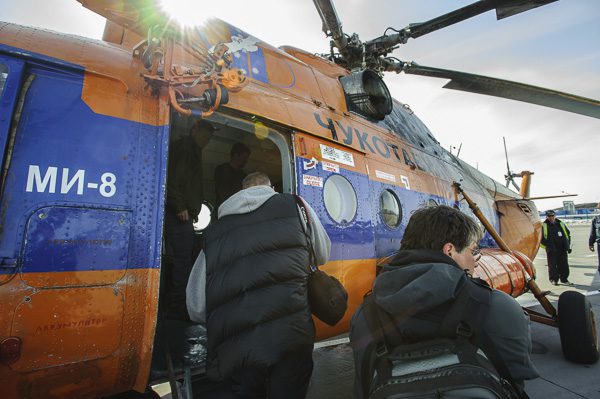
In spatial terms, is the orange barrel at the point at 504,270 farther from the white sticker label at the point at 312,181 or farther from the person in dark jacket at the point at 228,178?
the person in dark jacket at the point at 228,178

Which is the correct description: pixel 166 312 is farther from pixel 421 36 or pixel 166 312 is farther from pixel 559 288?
pixel 559 288

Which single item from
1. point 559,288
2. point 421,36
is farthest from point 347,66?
point 559,288

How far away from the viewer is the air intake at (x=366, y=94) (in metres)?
4.42

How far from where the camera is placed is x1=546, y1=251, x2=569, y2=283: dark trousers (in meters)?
9.34

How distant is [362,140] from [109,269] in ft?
10.2

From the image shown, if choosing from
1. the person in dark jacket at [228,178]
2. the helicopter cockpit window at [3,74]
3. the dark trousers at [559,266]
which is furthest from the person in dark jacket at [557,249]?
the helicopter cockpit window at [3,74]

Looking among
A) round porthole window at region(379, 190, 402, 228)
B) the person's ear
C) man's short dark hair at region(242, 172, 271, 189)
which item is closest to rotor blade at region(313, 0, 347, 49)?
round porthole window at region(379, 190, 402, 228)

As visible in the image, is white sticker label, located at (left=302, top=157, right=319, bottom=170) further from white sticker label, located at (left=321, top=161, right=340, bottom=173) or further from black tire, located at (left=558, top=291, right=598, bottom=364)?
black tire, located at (left=558, top=291, right=598, bottom=364)

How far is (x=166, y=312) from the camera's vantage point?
8.89ft

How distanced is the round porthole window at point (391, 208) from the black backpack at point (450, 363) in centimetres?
284

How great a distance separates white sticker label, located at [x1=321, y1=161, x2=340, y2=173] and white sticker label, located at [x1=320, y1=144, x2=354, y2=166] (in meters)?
0.05

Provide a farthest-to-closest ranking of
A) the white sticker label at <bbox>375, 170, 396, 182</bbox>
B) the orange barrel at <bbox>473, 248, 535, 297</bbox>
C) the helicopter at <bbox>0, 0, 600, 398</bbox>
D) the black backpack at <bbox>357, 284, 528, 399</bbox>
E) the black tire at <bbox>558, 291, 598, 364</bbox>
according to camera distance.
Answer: the orange barrel at <bbox>473, 248, 535, 297</bbox> → the white sticker label at <bbox>375, 170, 396, 182</bbox> → the black tire at <bbox>558, 291, 598, 364</bbox> → the helicopter at <bbox>0, 0, 600, 398</bbox> → the black backpack at <bbox>357, 284, 528, 399</bbox>

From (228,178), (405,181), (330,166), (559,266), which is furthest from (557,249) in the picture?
(228,178)

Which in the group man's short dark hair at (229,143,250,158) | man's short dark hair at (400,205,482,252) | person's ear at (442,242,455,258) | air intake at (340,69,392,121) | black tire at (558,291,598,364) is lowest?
black tire at (558,291,598,364)
